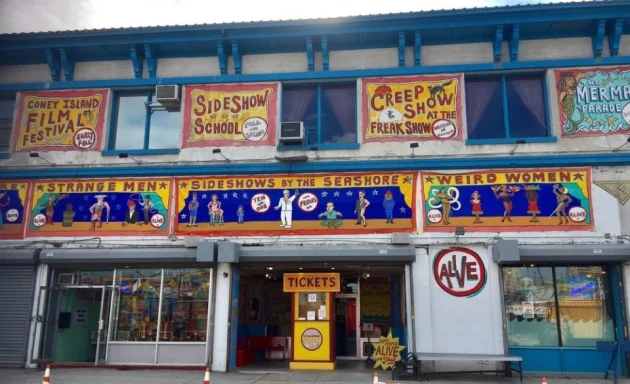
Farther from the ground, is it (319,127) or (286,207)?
(319,127)

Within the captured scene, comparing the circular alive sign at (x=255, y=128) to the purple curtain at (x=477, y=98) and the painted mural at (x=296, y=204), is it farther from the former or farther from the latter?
the purple curtain at (x=477, y=98)

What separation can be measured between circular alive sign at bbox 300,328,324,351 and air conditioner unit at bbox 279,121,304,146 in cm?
532

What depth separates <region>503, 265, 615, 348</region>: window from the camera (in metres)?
13.9

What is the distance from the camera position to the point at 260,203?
15.0 metres

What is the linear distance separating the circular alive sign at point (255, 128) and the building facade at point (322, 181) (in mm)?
46

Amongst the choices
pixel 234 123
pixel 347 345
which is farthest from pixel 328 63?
pixel 347 345

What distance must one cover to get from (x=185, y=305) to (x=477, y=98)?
1008 centimetres

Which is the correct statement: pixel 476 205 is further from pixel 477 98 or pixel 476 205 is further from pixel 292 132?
pixel 292 132

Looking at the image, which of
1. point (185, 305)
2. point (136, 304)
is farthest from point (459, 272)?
point (136, 304)

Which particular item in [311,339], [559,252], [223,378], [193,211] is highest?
[193,211]

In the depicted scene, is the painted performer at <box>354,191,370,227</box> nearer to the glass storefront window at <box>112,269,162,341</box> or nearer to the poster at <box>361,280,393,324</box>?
the poster at <box>361,280,393,324</box>

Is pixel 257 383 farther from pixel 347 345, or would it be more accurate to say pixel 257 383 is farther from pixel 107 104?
pixel 107 104

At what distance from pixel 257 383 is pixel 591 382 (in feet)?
25.4

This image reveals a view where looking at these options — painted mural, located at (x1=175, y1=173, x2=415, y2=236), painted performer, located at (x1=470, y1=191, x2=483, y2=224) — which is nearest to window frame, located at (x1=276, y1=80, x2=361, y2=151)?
painted mural, located at (x1=175, y1=173, x2=415, y2=236)
